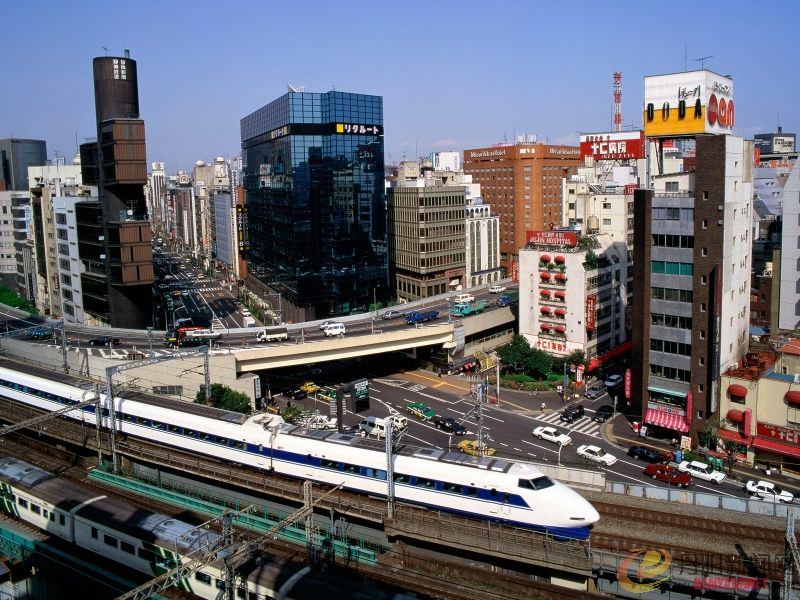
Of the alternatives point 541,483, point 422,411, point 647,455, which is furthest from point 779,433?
point 422,411

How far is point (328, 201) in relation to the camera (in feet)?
288

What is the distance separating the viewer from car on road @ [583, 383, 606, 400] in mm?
62153

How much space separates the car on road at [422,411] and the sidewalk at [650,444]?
13.1 metres

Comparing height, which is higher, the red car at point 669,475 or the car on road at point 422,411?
the car on road at point 422,411

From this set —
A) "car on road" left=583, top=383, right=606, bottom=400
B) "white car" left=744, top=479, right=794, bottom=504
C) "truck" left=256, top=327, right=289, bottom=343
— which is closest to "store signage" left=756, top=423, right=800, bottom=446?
"white car" left=744, top=479, right=794, bottom=504

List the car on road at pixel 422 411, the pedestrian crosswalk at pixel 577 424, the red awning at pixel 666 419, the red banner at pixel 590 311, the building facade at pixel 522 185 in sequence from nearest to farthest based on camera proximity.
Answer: the red awning at pixel 666 419 < the pedestrian crosswalk at pixel 577 424 < the car on road at pixel 422 411 < the red banner at pixel 590 311 < the building facade at pixel 522 185

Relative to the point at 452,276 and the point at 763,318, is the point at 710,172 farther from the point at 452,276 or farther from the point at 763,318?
the point at 452,276

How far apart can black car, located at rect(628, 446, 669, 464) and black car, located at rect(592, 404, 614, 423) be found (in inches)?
301

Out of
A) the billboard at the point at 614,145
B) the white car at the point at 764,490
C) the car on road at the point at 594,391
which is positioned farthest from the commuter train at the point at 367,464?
the billboard at the point at 614,145

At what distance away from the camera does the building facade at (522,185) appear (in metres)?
123

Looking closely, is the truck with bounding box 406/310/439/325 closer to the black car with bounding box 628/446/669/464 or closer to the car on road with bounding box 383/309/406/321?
the car on road with bounding box 383/309/406/321

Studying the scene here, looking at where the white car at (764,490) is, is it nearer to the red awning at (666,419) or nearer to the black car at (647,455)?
the black car at (647,455)

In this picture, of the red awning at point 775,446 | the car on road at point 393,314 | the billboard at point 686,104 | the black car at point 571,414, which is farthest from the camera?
the car on road at point 393,314

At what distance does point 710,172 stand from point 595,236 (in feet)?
78.6
